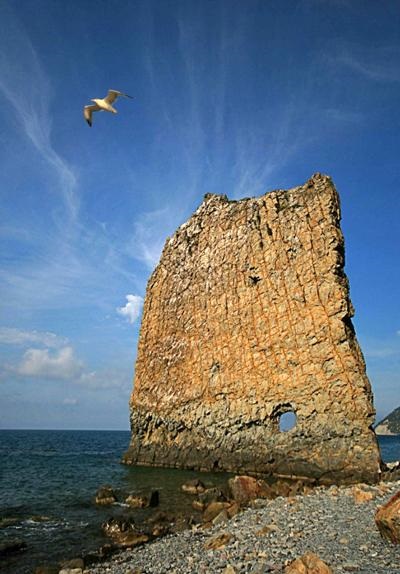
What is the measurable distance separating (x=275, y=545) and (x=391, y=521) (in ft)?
9.05

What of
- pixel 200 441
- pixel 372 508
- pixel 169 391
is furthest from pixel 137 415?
pixel 372 508

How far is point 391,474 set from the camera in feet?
67.1

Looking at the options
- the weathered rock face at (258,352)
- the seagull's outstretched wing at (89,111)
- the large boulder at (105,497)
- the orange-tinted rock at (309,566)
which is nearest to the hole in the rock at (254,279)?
the weathered rock face at (258,352)

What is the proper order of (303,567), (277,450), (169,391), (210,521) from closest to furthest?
(303,567) < (210,521) < (277,450) < (169,391)

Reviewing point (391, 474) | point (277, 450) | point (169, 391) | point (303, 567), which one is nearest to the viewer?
point (303, 567)

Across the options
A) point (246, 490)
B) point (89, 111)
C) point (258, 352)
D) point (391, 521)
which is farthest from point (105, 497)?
point (89, 111)

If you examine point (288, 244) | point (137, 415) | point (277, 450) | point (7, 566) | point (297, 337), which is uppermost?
point (288, 244)

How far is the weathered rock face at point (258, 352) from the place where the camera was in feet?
78.5

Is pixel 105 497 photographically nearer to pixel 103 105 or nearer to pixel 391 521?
pixel 391 521

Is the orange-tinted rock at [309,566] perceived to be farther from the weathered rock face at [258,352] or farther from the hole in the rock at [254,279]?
the hole in the rock at [254,279]

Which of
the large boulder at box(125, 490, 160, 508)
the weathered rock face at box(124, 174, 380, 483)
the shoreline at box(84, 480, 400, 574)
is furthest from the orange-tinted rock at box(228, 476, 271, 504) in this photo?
the weathered rock face at box(124, 174, 380, 483)

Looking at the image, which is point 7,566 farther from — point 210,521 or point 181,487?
point 181,487

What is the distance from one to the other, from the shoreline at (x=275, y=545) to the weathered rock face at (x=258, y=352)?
9.98m

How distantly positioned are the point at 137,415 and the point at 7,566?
78.7 feet
